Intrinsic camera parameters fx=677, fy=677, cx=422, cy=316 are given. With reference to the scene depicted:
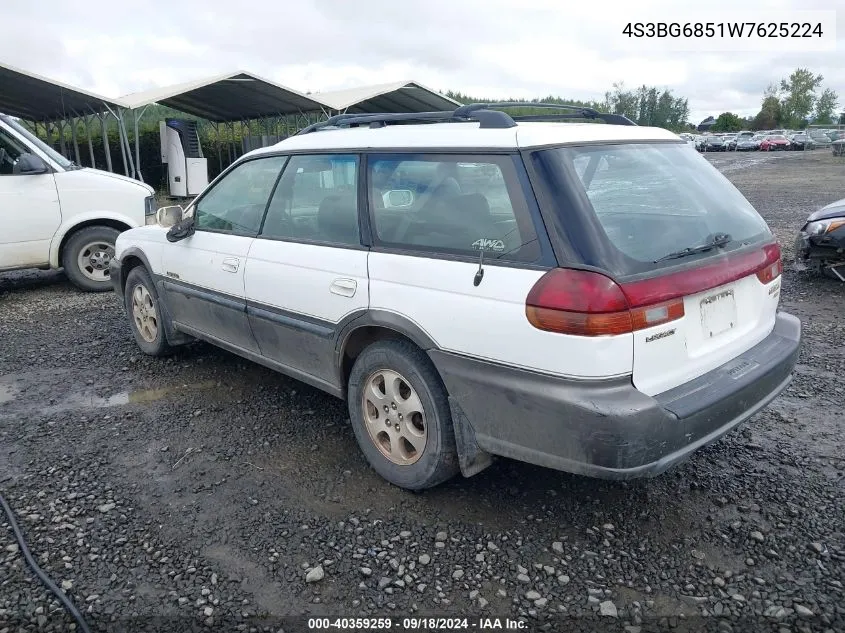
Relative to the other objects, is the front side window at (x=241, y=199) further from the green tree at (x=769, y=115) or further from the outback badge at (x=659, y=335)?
the green tree at (x=769, y=115)

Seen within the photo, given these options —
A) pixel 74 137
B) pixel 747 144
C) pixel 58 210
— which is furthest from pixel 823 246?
pixel 747 144

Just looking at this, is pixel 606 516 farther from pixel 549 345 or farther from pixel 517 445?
pixel 549 345

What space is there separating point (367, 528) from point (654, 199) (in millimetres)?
2013

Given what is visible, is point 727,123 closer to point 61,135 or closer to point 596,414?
point 61,135

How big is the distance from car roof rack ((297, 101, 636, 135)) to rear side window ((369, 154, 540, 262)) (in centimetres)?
22

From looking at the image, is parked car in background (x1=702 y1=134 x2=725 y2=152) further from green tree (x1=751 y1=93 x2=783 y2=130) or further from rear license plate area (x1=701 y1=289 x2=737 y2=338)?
rear license plate area (x1=701 y1=289 x2=737 y2=338)

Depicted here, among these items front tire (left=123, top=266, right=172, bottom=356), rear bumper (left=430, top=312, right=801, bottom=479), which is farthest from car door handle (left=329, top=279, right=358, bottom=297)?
front tire (left=123, top=266, right=172, bottom=356)

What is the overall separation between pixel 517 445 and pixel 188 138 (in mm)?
20988

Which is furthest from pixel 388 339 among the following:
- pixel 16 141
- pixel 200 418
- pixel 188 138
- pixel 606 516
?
pixel 188 138

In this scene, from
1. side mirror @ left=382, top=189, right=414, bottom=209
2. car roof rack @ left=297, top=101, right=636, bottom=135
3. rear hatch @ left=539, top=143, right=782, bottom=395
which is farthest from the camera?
side mirror @ left=382, top=189, right=414, bottom=209

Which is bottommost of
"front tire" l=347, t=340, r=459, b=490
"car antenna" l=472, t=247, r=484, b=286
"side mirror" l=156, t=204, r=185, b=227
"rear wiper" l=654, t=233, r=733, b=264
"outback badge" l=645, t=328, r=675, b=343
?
"front tire" l=347, t=340, r=459, b=490

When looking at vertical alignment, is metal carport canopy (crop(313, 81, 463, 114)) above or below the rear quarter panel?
above

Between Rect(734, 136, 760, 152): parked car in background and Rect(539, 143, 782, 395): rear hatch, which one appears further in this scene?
Rect(734, 136, 760, 152): parked car in background

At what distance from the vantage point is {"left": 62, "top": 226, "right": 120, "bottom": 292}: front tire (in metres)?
7.99
